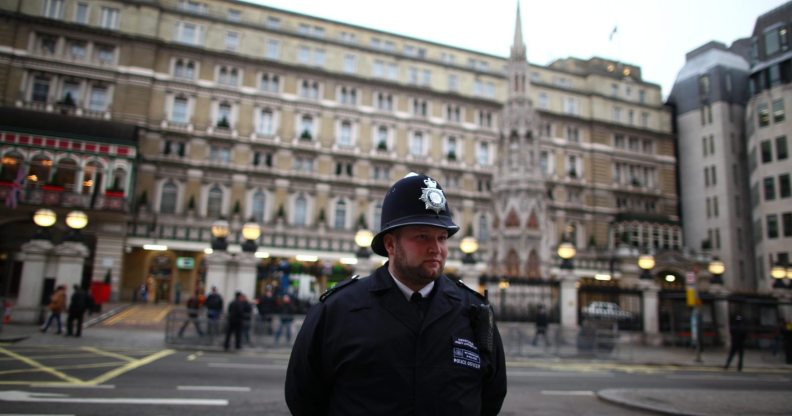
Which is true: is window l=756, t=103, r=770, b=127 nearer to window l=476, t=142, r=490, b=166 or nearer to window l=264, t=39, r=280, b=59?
window l=476, t=142, r=490, b=166

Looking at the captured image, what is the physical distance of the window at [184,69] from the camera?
43250 millimetres

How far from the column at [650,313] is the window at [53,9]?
4594cm

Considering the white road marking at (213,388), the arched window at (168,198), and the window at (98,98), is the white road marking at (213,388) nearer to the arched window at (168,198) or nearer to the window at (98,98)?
the arched window at (168,198)

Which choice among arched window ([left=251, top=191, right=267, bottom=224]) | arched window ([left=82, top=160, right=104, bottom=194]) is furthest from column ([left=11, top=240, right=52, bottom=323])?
arched window ([left=251, top=191, right=267, bottom=224])

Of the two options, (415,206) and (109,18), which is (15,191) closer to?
(109,18)

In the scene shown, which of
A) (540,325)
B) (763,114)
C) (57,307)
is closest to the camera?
(57,307)

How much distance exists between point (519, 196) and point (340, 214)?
2447cm

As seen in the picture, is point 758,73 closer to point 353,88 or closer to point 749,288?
point 749,288

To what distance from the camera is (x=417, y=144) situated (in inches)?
1955

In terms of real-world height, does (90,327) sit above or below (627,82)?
below

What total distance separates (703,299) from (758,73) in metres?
24.8

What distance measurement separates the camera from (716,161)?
4903 cm

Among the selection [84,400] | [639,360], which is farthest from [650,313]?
[84,400]

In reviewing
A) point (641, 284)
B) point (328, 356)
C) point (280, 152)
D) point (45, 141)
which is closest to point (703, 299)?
point (641, 284)
